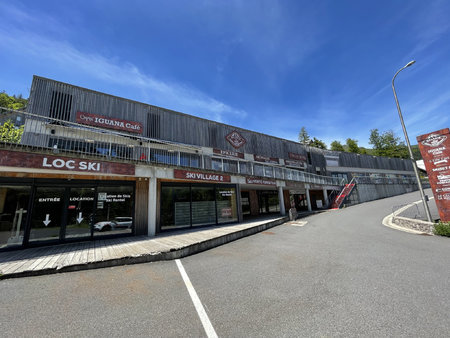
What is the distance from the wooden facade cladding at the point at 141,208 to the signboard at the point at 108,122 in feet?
24.1

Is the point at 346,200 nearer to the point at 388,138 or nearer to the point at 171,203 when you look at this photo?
the point at 171,203

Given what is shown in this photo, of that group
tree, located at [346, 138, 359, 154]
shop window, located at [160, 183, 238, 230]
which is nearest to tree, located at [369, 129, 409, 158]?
tree, located at [346, 138, 359, 154]

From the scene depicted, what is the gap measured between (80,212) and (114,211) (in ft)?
4.41

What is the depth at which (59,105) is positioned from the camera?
42.4ft

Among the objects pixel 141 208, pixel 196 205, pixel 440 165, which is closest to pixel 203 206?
pixel 196 205

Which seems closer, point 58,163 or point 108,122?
point 58,163

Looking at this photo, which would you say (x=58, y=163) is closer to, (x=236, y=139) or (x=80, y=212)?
(x=80, y=212)

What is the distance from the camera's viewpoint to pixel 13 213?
23.7ft

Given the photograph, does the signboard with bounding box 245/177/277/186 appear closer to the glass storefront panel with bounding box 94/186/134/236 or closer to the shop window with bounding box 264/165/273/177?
the shop window with bounding box 264/165/273/177

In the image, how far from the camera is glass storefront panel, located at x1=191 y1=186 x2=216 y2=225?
11.8 meters

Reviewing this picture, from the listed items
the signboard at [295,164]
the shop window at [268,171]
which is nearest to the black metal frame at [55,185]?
the shop window at [268,171]

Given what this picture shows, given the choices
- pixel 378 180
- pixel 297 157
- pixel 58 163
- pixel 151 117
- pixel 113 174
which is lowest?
pixel 113 174

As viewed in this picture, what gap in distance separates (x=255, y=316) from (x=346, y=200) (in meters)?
26.6

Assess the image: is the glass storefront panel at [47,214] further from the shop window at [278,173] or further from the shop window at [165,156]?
the shop window at [278,173]
